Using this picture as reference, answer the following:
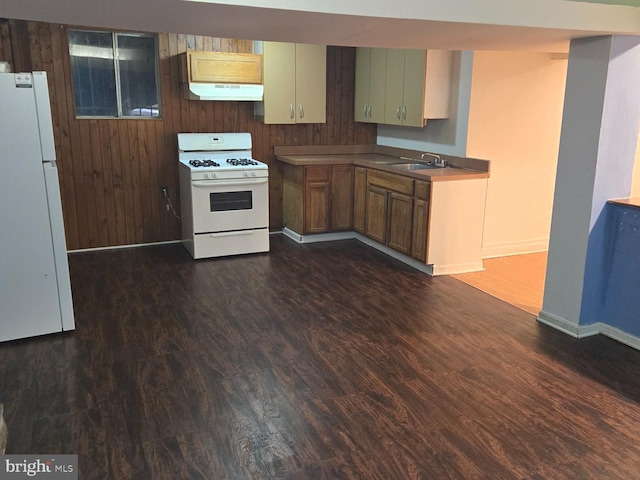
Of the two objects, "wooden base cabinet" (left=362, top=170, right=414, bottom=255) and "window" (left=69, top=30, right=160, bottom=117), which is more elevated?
"window" (left=69, top=30, right=160, bottom=117)

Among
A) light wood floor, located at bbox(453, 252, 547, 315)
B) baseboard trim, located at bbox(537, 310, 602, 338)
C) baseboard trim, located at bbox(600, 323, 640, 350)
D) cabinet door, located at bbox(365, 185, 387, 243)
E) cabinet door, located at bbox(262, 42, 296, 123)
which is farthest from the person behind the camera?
cabinet door, located at bbox(262, 42, 296, 123)

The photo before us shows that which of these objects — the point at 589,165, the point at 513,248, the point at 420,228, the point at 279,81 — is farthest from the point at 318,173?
the point at 589,165

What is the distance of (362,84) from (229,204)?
83.5 inches

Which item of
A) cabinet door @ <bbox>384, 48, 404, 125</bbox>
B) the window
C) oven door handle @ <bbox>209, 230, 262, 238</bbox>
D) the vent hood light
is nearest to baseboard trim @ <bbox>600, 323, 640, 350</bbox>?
cabinet door @ <bbox>384, 48, 404, 125</bbox>

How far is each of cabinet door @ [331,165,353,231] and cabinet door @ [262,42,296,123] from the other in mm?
812

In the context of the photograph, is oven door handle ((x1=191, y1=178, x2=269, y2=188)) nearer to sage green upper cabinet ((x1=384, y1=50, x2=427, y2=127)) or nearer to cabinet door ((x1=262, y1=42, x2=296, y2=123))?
cabinet door ((x1=262, y1=42, x2=296, y2=123))

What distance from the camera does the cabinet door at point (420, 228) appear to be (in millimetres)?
4641

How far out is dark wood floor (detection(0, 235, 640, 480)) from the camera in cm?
231

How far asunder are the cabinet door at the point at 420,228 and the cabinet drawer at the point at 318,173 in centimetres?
123

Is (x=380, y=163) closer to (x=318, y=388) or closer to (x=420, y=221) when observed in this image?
(x=420, y=221)

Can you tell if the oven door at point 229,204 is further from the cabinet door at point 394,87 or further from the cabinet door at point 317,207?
the cabinet door at point 394,87

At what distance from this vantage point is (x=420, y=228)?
4.72 m

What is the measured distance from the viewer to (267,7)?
7.77 feet

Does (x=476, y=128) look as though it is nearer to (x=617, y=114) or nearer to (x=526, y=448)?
(x=617, y=114)
